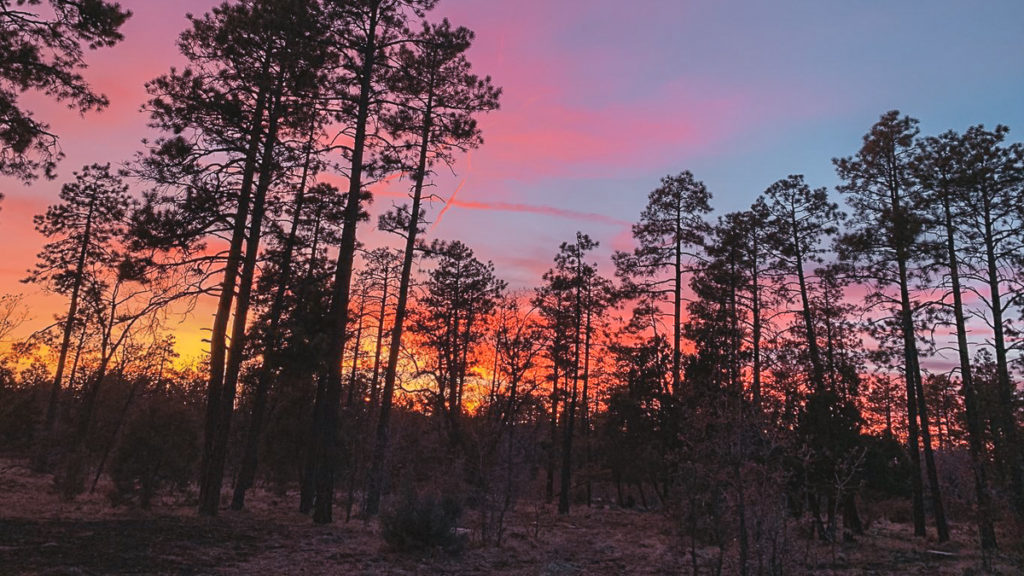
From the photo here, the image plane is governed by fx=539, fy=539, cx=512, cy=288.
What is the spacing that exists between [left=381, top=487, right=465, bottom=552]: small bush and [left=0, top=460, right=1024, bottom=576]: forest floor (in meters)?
0.23

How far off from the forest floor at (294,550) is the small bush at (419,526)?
23cm

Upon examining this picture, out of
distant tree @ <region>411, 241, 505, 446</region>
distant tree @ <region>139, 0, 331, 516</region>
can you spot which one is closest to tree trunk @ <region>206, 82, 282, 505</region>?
distant tree @ <region>139, 0, 331, 516</region>

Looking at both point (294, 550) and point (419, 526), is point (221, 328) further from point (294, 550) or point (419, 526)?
point (419, 526)

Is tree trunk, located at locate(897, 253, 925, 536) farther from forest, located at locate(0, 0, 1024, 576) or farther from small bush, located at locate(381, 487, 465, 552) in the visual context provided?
small bush, located at locate(381, 487, 465, 552)

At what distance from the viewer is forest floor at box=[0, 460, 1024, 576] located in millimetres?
8461

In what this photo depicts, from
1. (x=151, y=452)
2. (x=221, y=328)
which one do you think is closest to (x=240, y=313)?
(x=221, y=328)

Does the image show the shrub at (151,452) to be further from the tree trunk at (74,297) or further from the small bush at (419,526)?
the tree trunk at (74,297)

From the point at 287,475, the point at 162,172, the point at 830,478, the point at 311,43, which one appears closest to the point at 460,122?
the point at 311,43

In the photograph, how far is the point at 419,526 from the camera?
11.5m

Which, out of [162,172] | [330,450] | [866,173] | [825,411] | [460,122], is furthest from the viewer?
[866,173]

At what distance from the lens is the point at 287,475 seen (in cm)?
2742

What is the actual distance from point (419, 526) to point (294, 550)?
2.48m

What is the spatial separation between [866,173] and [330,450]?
21642mm

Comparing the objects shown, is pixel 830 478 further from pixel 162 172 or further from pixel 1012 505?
pixel 162 172
